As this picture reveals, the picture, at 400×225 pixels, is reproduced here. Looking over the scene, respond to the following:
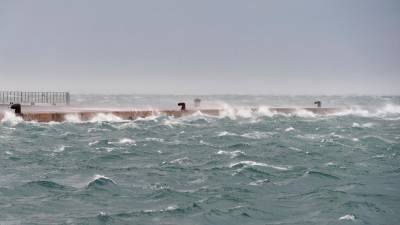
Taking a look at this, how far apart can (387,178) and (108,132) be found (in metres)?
24.9

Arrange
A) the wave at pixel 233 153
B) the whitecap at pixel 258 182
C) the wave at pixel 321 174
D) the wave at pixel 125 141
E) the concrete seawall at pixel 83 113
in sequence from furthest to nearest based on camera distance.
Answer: the concrete seawall at pixel 83 113
the wave at pixel 125 141
the wave at pixel 233 153
the wave at pixel 321 174
the whitecap at pixel 258 182

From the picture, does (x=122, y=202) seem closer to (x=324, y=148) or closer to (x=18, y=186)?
(x=18, y=186)

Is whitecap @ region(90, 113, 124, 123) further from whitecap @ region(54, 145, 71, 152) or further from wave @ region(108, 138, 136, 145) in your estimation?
whitecap @ region(54, 145, 71, 152)

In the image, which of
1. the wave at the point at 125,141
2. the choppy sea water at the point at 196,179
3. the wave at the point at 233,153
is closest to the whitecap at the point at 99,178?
the choppy sea water at the point at 196,179

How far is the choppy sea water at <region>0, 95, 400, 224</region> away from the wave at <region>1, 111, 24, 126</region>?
7.27 meters

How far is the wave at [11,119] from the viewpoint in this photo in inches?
1895

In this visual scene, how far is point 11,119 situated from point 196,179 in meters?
30.1

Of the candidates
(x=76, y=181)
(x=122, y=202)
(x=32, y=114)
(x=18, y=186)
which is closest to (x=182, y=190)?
(x=122, y=202)

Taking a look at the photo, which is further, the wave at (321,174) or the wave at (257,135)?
the wave at (257,135)

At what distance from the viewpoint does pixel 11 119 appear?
49.0 meters

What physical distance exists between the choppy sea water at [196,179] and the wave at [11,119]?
23.9 feet

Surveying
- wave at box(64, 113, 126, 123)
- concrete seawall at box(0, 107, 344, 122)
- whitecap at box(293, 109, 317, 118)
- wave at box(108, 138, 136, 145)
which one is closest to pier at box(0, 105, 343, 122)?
concrete seawall at box(0, 107, 344, 122)

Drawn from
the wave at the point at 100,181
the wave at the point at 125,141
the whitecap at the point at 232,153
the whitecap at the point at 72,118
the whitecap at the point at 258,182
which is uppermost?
the whitecap at the point at 72,118

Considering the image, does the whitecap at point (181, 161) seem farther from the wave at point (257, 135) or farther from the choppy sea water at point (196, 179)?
the wave at point (257, 135)
